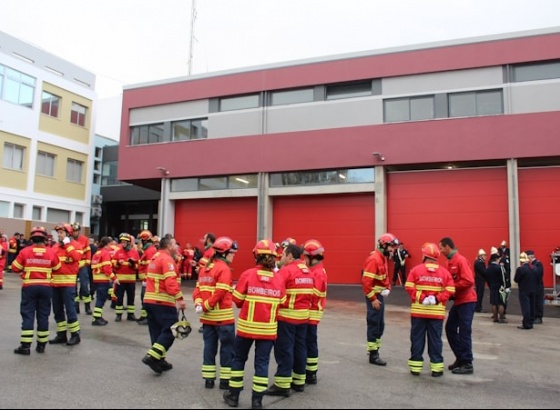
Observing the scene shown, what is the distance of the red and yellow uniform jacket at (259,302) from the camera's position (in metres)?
5.71

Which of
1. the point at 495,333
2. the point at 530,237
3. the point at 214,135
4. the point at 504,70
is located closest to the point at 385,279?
the point at 495,333

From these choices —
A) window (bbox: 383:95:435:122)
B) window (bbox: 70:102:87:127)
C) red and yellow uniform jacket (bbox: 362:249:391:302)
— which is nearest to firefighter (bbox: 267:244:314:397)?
red and yellow uniform jacket (bbox: 362:249:391:302)

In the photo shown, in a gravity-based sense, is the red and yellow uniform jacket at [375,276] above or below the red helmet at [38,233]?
below

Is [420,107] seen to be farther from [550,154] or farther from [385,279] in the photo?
[385,279]

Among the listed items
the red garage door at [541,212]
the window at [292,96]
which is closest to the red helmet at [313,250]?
the red garage door at [541,212]

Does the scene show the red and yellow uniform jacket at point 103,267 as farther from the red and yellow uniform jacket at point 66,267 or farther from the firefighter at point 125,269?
the red and yellow uniform jacket at point 66,267

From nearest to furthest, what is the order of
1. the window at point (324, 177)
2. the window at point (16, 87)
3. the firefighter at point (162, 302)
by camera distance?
the firefighter at point (162, 302)
the window at point (324, 177)
the window at point (16, 87)

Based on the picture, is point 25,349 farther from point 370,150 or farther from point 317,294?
point 370,150

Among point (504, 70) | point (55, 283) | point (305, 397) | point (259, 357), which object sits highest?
point (504, 70)

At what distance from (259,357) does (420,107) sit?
58.2ft

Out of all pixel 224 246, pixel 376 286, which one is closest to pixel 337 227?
pixel 376 286

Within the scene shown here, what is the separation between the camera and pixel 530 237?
1909 cm

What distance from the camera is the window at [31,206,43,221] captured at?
99.5ft

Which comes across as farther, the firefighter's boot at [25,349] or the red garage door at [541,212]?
the red garage door at [541,212]
